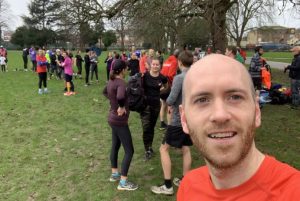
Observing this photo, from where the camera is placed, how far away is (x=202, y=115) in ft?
4.30

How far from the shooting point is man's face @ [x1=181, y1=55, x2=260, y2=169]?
125cm

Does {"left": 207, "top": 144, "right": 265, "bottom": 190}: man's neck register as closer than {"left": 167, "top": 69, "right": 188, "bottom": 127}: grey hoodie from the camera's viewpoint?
Yes

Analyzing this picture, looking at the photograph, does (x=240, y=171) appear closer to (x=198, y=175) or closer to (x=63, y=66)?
(x=198, y=175)

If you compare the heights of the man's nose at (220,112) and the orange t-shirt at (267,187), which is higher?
the man's nose at (220,112)

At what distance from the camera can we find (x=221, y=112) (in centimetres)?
125

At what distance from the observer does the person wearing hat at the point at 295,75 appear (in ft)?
35.8

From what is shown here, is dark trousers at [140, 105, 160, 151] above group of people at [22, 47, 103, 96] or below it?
below

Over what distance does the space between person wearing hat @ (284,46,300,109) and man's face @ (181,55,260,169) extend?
A: 1029 centimetres

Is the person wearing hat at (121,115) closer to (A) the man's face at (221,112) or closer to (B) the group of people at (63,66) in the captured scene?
(A) the man's face at (221,112)

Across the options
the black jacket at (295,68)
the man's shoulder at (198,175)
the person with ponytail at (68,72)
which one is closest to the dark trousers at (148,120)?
the man's shoulder at (198,175)

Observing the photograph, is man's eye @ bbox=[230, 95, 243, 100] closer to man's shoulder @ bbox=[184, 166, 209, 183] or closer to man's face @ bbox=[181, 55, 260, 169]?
man's face @ bbox=[181, 55, 260, 169]

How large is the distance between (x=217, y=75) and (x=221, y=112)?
0.51ft

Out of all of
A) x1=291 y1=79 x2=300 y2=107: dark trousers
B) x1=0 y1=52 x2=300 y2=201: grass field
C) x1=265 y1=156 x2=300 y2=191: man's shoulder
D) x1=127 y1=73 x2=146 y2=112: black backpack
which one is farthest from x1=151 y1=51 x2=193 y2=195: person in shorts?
x1=291 y1=79 x2=300 y2=107: dark trousers

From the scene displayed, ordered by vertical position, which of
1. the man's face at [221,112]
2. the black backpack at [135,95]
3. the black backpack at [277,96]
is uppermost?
the man's face at [221,112]
